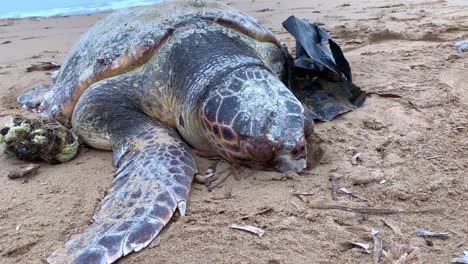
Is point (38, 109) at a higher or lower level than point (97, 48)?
lower

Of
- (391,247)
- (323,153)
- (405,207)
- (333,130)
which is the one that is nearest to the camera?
(391,247)

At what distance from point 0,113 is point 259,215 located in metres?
2.72

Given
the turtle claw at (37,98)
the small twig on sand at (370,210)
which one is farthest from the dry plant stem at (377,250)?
the turtle claw at (37,98)

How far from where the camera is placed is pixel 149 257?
5.00ft

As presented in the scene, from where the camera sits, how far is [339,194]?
1.85 metres

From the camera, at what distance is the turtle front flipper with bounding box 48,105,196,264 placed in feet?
5.08

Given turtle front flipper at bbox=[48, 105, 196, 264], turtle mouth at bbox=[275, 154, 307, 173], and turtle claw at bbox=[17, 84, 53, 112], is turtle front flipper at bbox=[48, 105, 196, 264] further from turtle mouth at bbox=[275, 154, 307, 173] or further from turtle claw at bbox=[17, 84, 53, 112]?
turtle claw at bbox=[17, 84, 53, 112]

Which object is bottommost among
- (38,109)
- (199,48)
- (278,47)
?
(38,109)

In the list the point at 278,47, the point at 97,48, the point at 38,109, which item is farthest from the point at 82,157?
the point at 278,47

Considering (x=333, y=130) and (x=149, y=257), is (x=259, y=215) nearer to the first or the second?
(x=149, y=257)

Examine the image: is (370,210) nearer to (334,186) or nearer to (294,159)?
(334,186)

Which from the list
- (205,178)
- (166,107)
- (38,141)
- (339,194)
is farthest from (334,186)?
(38,141)

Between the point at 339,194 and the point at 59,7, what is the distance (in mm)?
10367

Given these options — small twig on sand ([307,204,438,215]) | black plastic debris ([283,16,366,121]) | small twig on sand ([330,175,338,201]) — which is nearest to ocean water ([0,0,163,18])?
black plastic debris ([283,16,366,121])
